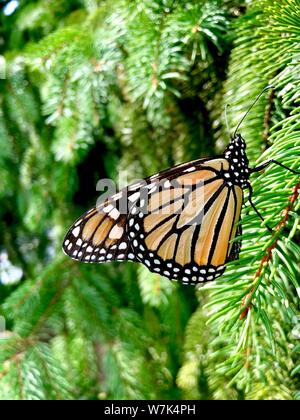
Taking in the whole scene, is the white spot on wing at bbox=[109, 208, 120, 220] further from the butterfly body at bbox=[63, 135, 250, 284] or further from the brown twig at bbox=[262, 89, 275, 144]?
the brown twig at bbox=[262, 89, 275, 144]

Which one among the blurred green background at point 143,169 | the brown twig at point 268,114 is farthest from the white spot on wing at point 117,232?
the brown twig at point 268,114

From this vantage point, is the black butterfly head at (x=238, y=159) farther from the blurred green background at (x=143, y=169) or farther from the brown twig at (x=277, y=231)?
the brown twig at (x=277, y=231)

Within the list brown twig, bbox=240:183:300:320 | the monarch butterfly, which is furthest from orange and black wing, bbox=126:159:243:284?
brown twig, bbox=240:183:300:320

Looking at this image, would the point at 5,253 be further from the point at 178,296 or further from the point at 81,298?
the point at 178,296

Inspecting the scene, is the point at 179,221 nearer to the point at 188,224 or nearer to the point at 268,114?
the point at 188,224

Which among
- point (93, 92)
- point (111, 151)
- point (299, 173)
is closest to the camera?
point (299, 173)

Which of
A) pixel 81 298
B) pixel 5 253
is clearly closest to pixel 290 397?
pixel 81 298
